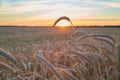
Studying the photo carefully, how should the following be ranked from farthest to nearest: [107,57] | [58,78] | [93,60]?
[107,57]
[93,60]
[58,78]

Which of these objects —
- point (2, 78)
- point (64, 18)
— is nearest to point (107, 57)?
point (64, 18)

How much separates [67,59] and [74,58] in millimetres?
205

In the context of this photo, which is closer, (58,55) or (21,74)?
(21,74)

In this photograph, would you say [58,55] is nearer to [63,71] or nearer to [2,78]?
[2,78]

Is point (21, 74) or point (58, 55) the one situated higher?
point (58, 55)

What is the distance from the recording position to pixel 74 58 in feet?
14.0

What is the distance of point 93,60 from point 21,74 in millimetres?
1135

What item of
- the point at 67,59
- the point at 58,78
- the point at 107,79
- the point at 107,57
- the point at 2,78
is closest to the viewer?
the point at 58,78

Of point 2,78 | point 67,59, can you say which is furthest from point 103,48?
point 2,78

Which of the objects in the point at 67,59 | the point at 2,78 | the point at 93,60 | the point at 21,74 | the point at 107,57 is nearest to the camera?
the point at 21,74

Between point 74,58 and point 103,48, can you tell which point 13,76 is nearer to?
point 74,58

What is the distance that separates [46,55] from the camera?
4719mm

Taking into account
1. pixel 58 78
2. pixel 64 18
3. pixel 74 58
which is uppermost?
pixel 64 18

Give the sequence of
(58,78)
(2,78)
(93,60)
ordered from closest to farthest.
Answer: (58,78)
(2,78)
(93,60)
